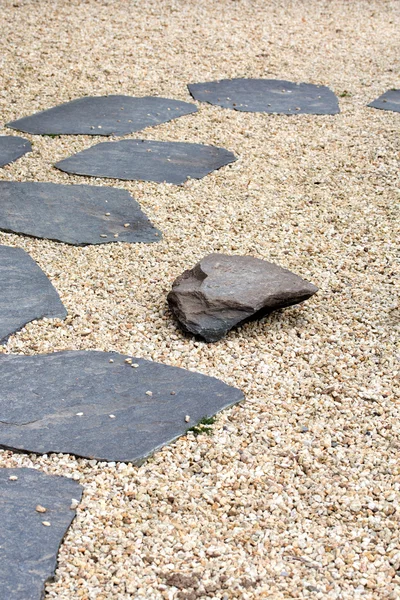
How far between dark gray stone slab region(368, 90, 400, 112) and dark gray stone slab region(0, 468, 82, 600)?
14.6 feet

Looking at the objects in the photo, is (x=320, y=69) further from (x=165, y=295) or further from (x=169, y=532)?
(x=169, y=532)

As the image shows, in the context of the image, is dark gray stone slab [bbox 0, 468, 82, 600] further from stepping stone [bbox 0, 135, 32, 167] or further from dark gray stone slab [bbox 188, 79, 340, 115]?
dark gray stone slab [bbox 188, 79, 340, 115]

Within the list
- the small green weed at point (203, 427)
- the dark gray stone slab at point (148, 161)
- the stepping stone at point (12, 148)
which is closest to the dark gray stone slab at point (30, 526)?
the small green weed at point (203, 427)

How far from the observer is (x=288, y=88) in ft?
20.6

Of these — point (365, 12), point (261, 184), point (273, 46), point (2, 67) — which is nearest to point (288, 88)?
point (273, 46)

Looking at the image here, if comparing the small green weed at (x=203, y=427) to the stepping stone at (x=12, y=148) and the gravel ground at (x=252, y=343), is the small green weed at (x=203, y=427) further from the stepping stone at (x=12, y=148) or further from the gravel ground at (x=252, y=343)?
the stepping stone at (x=12, y=148)

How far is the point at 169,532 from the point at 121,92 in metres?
4.50

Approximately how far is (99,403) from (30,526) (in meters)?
0.61

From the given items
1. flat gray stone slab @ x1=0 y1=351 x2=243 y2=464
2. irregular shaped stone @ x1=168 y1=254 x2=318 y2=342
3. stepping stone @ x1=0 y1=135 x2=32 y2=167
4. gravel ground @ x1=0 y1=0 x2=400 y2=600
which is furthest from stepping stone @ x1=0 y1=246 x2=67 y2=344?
stepping stone @ x1=0 y1=135 x2=32 y2=167

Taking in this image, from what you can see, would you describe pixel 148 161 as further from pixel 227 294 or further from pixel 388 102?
pixel 388 102

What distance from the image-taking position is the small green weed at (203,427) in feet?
8.68

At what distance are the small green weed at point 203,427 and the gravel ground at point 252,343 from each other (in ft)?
0.13

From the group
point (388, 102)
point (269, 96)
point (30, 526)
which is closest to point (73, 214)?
point (30, 526)

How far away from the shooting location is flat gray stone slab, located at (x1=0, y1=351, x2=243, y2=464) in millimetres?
2535
